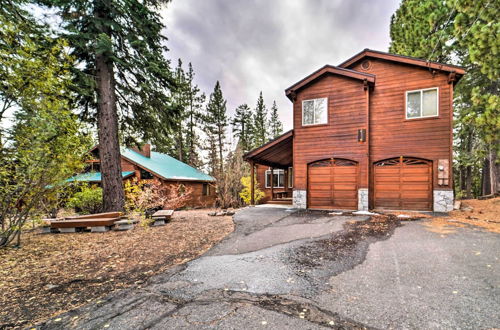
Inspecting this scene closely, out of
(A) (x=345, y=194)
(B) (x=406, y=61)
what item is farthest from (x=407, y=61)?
(A) (x=345, y=194)

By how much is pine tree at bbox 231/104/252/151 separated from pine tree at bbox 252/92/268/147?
107 cm

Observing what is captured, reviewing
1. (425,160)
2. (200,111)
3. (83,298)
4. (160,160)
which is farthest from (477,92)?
(200,111)

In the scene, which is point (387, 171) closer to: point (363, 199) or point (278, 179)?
point (363, 199)

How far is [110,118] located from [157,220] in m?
4.33

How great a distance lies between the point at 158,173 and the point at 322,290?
15030 millimetres

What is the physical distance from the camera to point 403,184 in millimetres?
9258

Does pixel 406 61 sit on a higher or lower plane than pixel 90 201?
higher

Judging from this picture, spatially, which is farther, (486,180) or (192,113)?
(192,113)

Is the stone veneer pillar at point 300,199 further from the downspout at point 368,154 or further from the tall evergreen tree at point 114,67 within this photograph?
the tall evergreen tree at point 114,67

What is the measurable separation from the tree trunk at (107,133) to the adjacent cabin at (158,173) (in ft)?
23.9

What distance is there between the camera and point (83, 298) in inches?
115

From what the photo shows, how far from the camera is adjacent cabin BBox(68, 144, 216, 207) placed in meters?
16.2

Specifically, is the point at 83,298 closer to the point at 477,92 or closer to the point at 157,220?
the point at 157,220

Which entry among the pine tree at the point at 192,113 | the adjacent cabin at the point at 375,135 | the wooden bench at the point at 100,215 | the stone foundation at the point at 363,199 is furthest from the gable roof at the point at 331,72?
the pine tree at the point at 192,113
